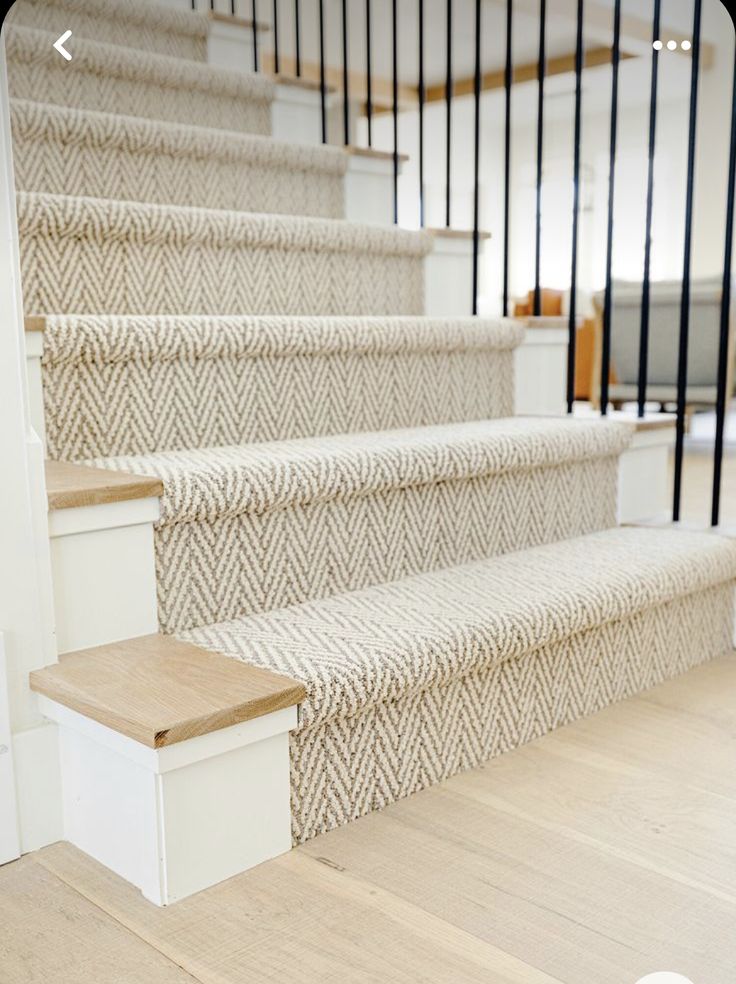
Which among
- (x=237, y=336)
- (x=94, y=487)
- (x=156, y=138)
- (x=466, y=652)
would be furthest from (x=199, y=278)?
(x=466, y=652)

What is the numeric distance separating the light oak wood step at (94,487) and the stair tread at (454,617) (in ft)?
0.61

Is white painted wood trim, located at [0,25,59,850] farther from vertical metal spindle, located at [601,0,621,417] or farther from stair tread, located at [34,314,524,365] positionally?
vertical metal spindle, located at [601,0,621,417]

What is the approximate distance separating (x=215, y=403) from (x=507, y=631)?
0.53 metres

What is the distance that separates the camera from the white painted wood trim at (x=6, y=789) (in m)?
1.00

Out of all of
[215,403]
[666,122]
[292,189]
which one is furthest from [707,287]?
[666,122]

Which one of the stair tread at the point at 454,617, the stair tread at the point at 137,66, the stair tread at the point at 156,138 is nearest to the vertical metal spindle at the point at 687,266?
the stair tread at the point at 454,617

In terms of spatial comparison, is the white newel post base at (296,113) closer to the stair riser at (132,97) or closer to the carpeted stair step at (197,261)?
the stair riser at (132,97)

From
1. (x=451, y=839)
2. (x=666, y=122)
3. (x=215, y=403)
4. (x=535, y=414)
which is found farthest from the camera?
(x=666, y=122)

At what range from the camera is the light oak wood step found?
1.03m

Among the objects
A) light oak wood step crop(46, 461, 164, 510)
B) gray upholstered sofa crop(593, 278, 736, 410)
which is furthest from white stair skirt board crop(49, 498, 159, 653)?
gray upholstered sofa crop(593, 278, 736, 410)

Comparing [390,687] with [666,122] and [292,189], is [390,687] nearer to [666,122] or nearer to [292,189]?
[292,189]

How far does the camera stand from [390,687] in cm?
107

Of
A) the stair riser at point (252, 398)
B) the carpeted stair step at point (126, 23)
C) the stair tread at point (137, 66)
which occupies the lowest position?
the stair riser at point (252, 398)

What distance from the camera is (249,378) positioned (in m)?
1.44
